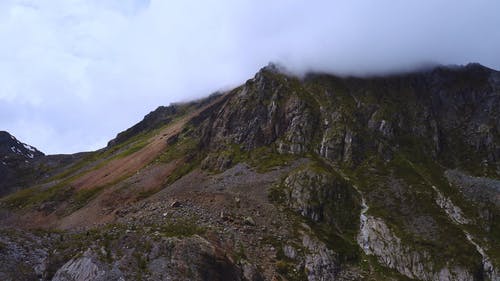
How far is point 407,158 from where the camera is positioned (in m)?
131

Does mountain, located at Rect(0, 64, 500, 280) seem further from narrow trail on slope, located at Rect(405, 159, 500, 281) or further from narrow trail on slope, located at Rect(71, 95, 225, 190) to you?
narrow trail on slope, located at Rect(71, 95, 225, 190)

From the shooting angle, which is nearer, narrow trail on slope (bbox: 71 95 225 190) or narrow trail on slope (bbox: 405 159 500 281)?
narrow trail on slope (bbox: 405 159 500 281)

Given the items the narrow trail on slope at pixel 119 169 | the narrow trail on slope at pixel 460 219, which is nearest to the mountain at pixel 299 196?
the narrow trail on slope at pixel 460 219

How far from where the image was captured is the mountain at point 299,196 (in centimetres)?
6406

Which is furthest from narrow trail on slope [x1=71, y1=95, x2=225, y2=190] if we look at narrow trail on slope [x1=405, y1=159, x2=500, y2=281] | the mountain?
narrow trail on slope [x1=405, y1=159, x2=500, y2=281]

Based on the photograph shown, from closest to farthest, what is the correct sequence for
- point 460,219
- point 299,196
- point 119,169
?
point 460,219 < point 299,196 < point 119,169

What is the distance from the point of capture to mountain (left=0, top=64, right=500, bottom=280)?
6406 centimetres

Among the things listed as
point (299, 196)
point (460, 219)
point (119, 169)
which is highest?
point (119, 169)

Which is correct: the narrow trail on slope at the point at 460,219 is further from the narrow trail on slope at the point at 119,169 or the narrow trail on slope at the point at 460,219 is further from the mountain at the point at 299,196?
the narrow trail on slope at the point at 119,169

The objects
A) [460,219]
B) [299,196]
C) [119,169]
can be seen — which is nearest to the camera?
[460,219]

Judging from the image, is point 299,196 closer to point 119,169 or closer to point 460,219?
point 460,219

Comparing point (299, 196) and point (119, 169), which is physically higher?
point (119, 169)

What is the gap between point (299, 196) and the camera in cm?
10869

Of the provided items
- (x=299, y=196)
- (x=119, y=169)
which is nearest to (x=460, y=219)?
(x=299, y=196)
